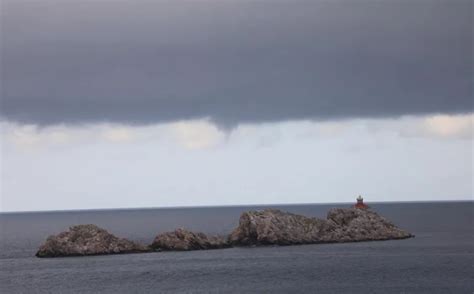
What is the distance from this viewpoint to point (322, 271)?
102m

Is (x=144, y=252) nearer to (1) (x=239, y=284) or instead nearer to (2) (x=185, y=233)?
(2) (x=185, y=233)

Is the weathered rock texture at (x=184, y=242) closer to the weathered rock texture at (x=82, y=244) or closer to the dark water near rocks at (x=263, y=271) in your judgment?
the dark water near rocks at (x=263, y=271)

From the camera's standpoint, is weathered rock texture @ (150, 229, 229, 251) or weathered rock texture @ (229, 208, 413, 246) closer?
weathered rock texture @ (150, 229, 229, 251)

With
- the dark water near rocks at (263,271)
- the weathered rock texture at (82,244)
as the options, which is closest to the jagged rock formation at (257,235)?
the weathered rock texture at (82,244)

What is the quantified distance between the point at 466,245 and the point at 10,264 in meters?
79.9

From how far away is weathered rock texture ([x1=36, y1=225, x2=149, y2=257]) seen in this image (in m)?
126

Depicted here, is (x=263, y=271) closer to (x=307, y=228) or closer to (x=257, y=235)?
(x=257, y=235)

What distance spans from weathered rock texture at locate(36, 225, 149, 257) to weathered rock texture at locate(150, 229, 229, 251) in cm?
Answer: 644

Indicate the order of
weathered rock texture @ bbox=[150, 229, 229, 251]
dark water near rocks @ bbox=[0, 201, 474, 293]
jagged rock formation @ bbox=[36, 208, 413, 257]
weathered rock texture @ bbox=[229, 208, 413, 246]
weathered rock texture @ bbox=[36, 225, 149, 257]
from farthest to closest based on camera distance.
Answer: weathered rock texture @ bbox=[229, 208, 413, 246] < weathered rock texture @ bbox=[150, 229, 229, 251] < jagged rock formation @ bbox=[36, 208, 413, 257] < weathered rock texture @ bbox=[36, 225, 149, 257] < dark water near rocks @ bbox=[0, 201, 474, 293]

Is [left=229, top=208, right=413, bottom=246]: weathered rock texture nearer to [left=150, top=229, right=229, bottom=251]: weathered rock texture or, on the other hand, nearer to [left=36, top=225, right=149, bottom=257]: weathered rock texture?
[left=150, top=229, right=229, bottom=251]: weathered rock texture

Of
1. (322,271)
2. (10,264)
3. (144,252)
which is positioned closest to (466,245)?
(322,271)

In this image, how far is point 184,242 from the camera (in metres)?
134

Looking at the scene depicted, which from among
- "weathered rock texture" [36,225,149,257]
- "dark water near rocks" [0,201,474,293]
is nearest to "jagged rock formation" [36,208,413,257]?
"weathered rock texture" [36,225,149,257]

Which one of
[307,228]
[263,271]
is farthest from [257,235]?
[263,271]
